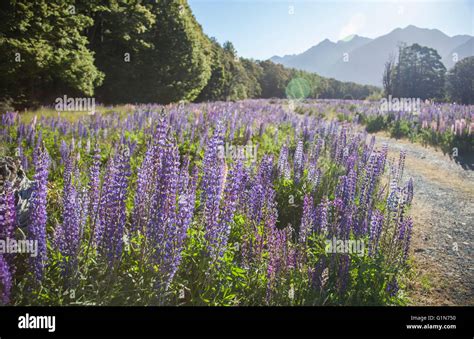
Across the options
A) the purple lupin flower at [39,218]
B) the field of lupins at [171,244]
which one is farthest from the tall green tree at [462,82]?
the purple lupin flower at [39,218]

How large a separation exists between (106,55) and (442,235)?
79.8 ft

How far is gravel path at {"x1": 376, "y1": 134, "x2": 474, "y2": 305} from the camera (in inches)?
176

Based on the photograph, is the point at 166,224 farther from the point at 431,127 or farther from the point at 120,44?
the point at 120,44

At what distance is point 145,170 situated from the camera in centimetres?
346

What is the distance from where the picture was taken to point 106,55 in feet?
79.6

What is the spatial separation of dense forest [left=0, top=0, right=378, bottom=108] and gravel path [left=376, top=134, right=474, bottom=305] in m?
14.1

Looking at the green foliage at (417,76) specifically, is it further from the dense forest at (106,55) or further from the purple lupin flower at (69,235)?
the purple lupin flower at (69,235)

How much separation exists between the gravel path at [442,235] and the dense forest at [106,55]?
553 inches

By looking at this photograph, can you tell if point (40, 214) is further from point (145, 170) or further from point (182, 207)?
point (182, 207)

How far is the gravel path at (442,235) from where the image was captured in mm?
4461

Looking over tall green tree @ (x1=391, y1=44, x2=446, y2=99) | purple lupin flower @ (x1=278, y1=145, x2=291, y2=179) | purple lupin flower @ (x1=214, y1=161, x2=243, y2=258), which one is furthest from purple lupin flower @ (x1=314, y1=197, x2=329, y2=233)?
tall green tree @ (x1=391, y1=44, x2=446, y2=99)
